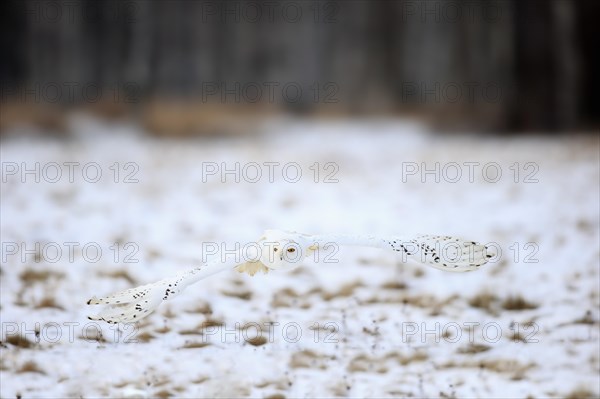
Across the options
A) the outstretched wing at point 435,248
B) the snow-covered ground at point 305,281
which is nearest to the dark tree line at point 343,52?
the snow-covered ground at point 305,281

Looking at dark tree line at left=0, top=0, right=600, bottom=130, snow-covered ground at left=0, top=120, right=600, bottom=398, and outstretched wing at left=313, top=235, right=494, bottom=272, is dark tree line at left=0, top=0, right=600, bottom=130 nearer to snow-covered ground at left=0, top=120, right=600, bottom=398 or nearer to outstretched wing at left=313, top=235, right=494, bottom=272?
snow-covered ground at left=0, top=120, right=600, bottom=398

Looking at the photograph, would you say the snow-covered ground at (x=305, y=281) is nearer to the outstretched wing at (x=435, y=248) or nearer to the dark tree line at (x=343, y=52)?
the outstretched wing at (x=435, y=248)

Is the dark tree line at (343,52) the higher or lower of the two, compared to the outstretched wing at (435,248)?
higher

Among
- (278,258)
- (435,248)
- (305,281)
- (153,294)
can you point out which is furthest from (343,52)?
(153,294)

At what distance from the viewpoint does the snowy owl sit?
286 centimetres

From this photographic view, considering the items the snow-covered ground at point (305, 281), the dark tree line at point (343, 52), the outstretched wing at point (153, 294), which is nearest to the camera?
the outstretched wing at point (153, 294)

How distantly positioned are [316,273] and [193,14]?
595cm

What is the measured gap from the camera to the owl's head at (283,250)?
287 centimetres

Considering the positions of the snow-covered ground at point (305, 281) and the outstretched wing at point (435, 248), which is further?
the snow-covered ground at point (305, 281)

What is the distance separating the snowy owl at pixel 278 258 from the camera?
2855mm

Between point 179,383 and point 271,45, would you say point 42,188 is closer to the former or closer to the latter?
point 179,383

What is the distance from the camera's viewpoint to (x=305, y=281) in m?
4.33

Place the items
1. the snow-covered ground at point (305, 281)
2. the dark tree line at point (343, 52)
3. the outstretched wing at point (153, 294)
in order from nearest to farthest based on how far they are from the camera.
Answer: the outstretched wing at point (153, 294) → the snow-covered ground at point (305, 281) → the dark tree line at point (343, 52)

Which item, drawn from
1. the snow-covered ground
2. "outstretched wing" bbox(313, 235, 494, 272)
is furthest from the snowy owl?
the snow-covered ground
